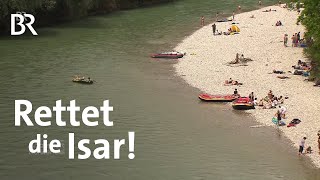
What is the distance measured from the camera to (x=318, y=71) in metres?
50.9

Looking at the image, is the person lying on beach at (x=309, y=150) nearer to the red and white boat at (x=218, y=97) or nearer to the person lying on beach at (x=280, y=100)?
the person lying on beach at (x=280, y=100)

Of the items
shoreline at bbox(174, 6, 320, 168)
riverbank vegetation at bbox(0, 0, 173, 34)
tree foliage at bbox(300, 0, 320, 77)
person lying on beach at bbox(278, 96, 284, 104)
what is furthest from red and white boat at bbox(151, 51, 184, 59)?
riverbank vegetation at bbox(0, 0, 173, 34)

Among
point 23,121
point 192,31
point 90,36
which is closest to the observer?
point 23,121

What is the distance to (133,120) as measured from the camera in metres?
41.9

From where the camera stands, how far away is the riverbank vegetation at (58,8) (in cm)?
7438

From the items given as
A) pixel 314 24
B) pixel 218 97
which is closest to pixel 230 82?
pixel 218 97

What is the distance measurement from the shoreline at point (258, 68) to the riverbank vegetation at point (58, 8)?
21.5 m

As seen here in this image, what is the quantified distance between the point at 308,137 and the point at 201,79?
19012mm

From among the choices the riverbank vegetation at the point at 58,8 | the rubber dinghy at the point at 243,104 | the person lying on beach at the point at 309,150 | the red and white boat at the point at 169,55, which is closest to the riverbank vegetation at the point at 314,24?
the rubber dinghy at the point at 243,104

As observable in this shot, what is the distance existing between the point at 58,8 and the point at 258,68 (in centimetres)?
4296

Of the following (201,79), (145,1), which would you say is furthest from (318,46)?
(145,1)

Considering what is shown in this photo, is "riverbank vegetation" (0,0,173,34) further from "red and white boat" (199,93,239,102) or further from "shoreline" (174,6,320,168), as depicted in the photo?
"red and white boat" (199,93,239,102)

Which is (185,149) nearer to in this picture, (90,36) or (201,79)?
(201,79)

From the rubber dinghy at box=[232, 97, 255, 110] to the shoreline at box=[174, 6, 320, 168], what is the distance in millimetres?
535
